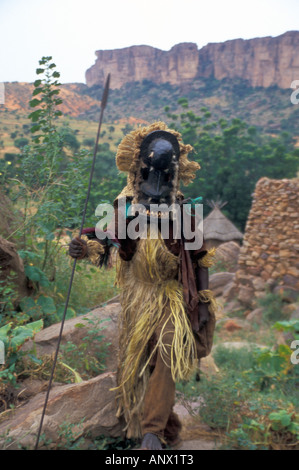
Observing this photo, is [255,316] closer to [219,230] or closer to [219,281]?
[219,281]

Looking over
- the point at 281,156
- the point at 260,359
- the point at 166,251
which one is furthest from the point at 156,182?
A: the point at 281,156

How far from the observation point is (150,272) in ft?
8.23

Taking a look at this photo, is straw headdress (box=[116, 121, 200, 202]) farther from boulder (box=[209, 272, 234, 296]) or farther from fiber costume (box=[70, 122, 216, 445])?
boulder (box=[209, 272, 234, 296])

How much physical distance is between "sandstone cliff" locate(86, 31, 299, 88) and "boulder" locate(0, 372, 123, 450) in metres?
66.7

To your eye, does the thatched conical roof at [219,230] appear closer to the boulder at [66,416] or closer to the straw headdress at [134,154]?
the straw headdress at [134,154]

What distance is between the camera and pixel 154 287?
2.56m

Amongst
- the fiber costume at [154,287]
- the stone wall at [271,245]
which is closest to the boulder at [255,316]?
the stone wall at [271,245]

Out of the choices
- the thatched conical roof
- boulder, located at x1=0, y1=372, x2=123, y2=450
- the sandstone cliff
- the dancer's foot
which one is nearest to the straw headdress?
boulder, located at x1=0, y1=372, x2=123, y2=450

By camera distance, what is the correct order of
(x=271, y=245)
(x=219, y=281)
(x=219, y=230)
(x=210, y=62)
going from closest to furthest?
(x=271, y=245) < (x=219, y=281) < (x=219, y=230) < (x=210, y=62)

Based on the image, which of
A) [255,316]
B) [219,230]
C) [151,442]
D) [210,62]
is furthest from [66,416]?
[210,62]

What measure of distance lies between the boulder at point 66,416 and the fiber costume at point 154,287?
11cm

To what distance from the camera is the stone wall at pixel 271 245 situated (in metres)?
8.43

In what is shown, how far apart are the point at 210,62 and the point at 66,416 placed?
77916 mm

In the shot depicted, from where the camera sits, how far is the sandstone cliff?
6731cm
